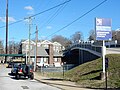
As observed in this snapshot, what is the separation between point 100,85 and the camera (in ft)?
80.5

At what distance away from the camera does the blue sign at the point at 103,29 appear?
28.5 metres

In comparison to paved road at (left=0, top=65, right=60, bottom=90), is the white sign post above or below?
above

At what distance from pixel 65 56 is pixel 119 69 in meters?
78.5

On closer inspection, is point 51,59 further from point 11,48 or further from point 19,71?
point 11,48

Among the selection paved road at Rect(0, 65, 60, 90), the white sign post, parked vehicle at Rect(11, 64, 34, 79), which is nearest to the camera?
paved road at Rect(0, 65, 60, 90)

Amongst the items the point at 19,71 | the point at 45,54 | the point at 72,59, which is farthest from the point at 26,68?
the point at 45,54

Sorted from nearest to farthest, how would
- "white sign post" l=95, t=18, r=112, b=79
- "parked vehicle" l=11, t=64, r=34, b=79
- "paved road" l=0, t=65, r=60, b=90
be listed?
"paved road" l=0, t=65, r=60, b=90 < "white sign post" l=95, t=18, r=112, b=79 < "parked vehicle" l=11, t=64, r=34, b=79

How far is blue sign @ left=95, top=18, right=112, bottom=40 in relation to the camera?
28.5 m

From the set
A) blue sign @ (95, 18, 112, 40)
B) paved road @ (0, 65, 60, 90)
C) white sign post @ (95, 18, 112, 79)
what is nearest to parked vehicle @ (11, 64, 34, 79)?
paved road @ (0, 65, 60, 90)

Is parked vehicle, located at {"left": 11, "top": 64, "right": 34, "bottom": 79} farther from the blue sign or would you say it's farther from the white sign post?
the blue sign

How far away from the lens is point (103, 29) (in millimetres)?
28797

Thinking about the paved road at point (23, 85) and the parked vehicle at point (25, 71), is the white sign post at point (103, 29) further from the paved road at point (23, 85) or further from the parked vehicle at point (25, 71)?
the parked vehicle at point (25, 71)

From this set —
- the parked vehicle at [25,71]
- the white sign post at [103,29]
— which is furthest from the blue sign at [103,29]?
the parked vehicle at [25,71]

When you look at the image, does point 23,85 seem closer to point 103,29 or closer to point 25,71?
point 103,29
